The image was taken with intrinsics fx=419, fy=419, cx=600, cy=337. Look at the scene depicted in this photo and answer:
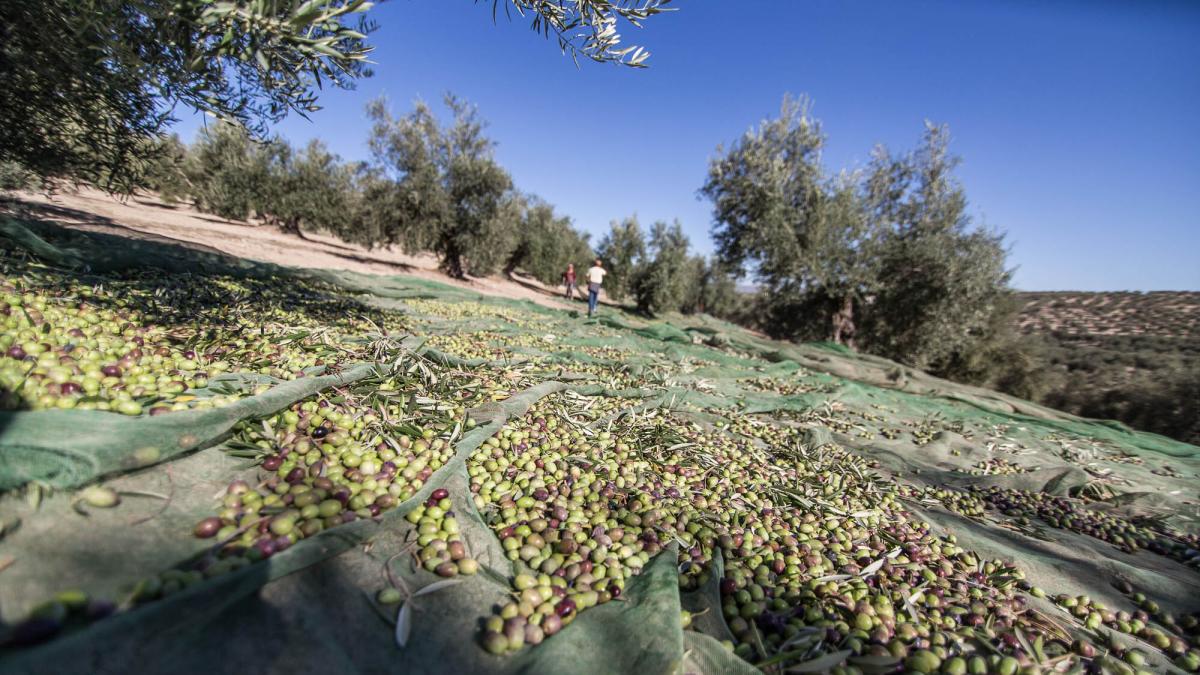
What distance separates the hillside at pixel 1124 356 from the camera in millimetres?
10297

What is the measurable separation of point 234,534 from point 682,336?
33.4 feet

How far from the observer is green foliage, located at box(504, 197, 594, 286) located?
2892cm

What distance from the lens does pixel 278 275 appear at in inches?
317

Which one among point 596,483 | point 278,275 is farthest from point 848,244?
point 278,275

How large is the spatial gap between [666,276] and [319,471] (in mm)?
18097

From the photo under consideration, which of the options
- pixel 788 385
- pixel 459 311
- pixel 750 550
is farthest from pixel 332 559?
pixel 459 311

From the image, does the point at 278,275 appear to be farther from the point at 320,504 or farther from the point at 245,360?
the point at 320,504

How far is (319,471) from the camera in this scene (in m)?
2.20

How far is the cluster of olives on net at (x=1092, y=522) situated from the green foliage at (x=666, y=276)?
15930 millimetres

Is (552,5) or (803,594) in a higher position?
(552,5)

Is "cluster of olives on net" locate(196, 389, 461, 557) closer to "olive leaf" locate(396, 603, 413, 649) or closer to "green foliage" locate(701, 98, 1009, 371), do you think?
"olive leaf" locate(396, 603, 413, 649)

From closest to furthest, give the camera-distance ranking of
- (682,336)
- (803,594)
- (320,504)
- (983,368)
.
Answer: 1. (320,504)
2. (803,594)
3. (682,336)
4. (983,368)

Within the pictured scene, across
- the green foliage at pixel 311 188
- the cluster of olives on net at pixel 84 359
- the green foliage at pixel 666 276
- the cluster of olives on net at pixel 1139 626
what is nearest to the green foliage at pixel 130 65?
the cluster of olives on net at pixel 84 359

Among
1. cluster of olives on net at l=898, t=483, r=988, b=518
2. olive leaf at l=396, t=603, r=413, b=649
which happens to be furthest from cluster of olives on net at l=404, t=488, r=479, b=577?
cluster of olives on net at l=898, t=483, r=988, b=518
